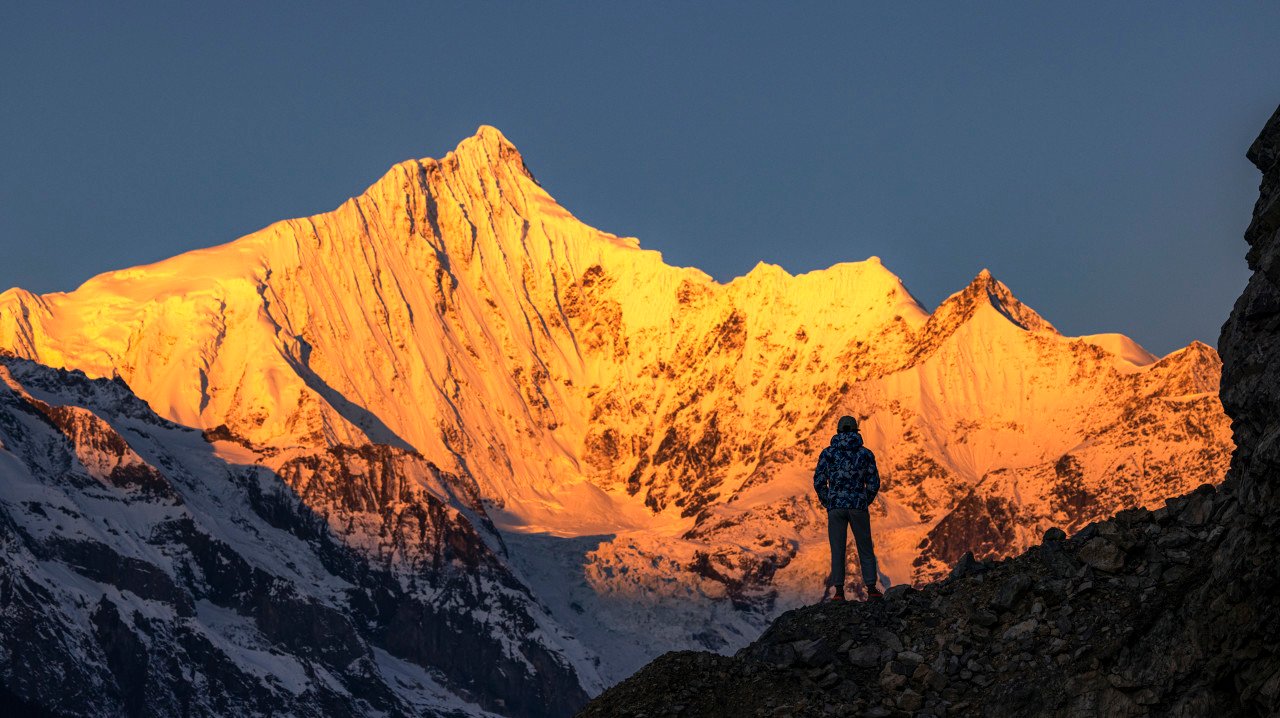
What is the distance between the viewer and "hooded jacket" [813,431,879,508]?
45438mm

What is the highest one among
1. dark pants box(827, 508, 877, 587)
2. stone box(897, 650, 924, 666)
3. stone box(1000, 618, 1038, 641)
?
dark pants box(827, 508, 877, 587)

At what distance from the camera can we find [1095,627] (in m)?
38.6

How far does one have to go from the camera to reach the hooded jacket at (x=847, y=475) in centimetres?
4544

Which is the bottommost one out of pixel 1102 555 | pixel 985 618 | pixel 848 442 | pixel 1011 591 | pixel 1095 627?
pixel 1095 627

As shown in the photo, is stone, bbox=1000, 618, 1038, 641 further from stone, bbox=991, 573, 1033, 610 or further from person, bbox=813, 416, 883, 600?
person, bbox=813, 416, 883, 600

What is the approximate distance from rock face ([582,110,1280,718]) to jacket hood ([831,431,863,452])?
10.7ft

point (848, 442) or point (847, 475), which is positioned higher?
point (848, 442)

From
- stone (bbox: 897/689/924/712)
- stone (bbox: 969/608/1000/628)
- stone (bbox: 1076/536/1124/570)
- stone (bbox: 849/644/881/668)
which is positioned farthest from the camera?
stone (bbox: 849/644/881/668)

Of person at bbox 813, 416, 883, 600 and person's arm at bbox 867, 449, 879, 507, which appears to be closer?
person at bbox 813, 416, 883, 600

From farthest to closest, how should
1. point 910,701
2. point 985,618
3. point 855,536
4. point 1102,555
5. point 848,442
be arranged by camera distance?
point 848,442 → point 855,536 → point 985,618 → point 1102,555 → point 910,701

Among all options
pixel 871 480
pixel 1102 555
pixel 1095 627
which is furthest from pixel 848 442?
pixel 1095 627

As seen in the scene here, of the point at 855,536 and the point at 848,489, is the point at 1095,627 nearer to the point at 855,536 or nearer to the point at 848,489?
the point at 855,536

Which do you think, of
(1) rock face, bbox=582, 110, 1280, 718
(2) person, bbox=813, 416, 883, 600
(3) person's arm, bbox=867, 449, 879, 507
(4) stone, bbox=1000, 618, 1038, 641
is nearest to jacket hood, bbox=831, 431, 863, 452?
(2) person, bbox=813, 416, 883, 600

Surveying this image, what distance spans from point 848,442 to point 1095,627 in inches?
333
